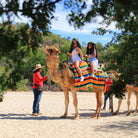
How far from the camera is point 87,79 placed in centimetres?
992

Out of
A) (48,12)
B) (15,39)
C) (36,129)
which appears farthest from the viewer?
(36,129)

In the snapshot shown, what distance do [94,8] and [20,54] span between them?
218 centimetres

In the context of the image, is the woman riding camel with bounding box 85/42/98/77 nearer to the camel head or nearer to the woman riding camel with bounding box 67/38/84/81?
the woman riding camel with bounding box 67/38/84/81

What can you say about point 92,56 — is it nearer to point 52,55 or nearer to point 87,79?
point 87,79

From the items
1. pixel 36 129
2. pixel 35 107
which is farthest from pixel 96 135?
pixel 35 107

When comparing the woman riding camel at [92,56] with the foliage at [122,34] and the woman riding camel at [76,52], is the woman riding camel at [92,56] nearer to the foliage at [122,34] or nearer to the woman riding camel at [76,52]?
the woman riding camel at [76,52]

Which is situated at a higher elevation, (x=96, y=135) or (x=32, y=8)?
(x=32, y=8)

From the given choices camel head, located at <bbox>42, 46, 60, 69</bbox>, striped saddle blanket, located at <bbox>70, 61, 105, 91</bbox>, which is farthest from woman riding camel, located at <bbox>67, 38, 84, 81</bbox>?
camel head, located at <bbox>42, 46, 60, 69</bbox>

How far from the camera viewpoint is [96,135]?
23.2 ft

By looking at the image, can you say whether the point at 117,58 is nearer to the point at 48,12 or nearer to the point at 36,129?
the point at 48,12

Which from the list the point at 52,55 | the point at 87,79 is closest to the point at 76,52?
the point at 52,55

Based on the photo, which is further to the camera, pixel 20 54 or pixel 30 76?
pixel 30 76

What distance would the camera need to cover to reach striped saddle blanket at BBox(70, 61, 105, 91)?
→ 9.81m

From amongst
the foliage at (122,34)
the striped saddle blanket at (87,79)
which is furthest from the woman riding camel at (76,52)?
the foliage at (122,34)
